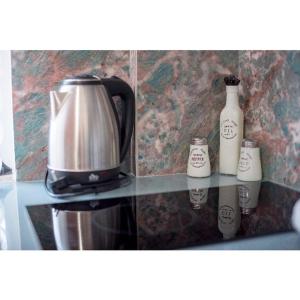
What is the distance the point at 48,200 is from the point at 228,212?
367 mm

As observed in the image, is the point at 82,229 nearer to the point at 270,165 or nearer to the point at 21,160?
the point at 21,160

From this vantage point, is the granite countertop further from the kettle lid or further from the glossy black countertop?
the kettle lid

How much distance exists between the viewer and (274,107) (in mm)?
965

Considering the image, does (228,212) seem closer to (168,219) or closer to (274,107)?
(168,219)

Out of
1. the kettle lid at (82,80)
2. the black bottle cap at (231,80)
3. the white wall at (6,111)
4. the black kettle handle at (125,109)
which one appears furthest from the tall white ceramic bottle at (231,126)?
the white wall at (6,111)

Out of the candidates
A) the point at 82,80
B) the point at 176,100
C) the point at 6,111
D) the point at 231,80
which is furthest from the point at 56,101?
the point at 231,80

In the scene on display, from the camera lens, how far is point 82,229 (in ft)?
2.17

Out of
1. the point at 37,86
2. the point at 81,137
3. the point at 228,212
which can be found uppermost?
the point at 37,86

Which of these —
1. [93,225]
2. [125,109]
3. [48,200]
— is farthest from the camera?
[125,109]

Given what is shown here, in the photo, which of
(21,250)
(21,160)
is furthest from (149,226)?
(21,160)

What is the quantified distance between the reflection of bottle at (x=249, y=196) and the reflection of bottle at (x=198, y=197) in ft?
0.25

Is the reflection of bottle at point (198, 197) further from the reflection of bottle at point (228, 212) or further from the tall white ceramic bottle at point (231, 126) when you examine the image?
the tall white ceramic bottle at point (231, 126)

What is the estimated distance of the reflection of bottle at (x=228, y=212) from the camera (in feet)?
2.15
